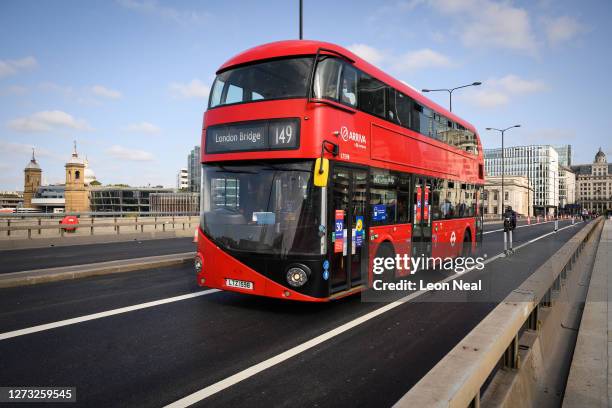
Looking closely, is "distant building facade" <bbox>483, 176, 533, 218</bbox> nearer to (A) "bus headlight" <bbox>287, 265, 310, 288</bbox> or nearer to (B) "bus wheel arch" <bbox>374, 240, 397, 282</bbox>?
(B) "bus wheel arch" <bbox>374, 240, 397, 282</bbox>

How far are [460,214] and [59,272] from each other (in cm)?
1076

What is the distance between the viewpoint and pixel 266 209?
21.1ft

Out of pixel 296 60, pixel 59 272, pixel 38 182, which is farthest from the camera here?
pixel 38 182

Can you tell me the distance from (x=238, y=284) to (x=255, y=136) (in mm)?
2355

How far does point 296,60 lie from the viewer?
21.9 feet

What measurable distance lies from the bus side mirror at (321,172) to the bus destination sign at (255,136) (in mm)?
451

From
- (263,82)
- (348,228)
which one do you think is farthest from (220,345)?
(263,82)

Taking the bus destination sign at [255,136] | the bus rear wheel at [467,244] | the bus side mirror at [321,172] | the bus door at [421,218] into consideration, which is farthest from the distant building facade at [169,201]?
the bus side mirror at [321,172]

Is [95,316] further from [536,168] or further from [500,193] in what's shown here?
[536,168]

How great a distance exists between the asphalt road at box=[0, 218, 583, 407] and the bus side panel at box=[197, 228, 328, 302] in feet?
1.39

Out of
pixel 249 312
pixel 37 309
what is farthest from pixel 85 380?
pixel 37 309

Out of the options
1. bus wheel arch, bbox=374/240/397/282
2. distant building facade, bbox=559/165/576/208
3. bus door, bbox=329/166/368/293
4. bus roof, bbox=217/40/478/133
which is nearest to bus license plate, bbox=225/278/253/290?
bus door, bbox=329/166/368/293

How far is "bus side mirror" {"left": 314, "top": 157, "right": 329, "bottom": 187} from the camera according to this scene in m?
6.06

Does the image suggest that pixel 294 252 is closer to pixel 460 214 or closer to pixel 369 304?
pixel 369 304
